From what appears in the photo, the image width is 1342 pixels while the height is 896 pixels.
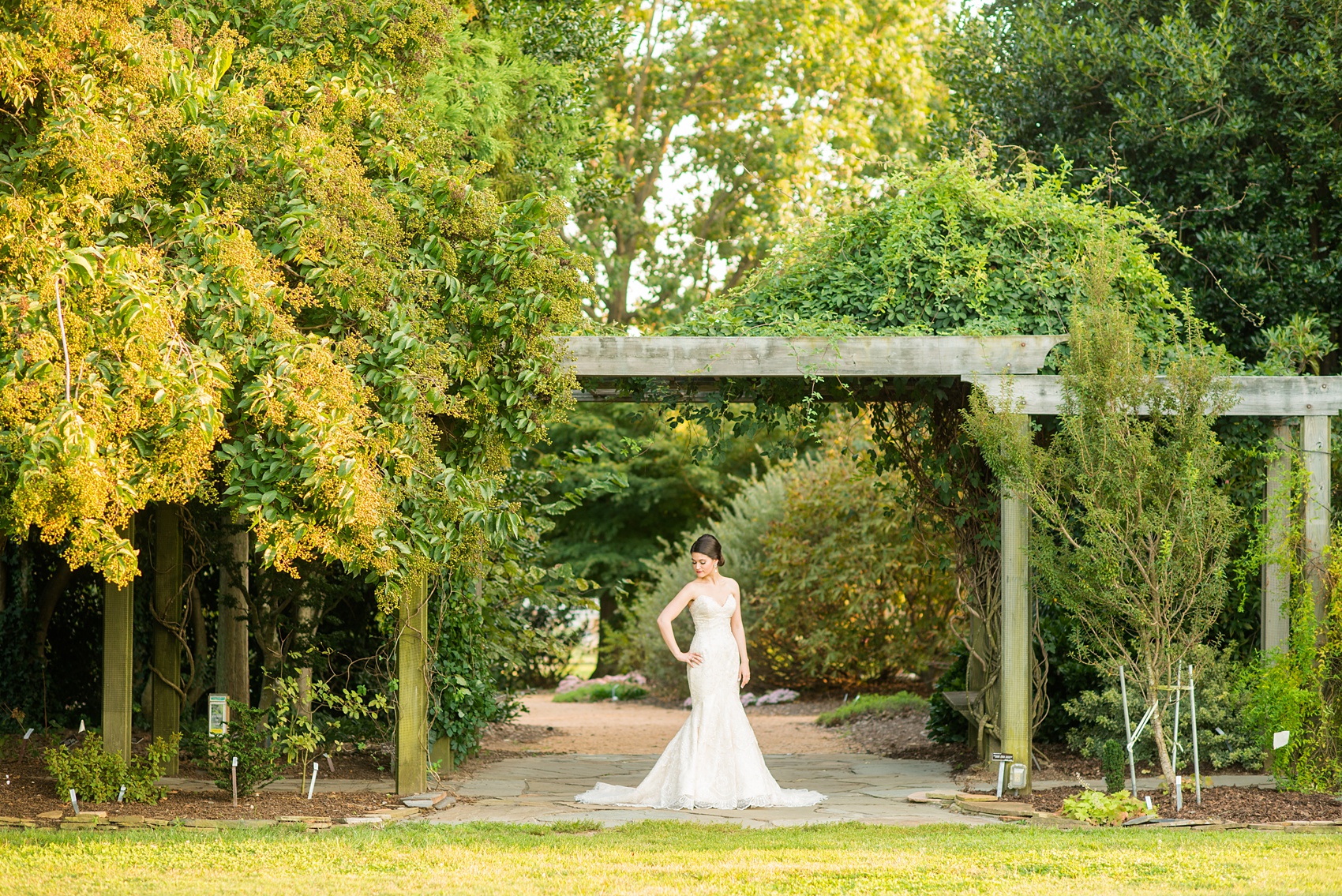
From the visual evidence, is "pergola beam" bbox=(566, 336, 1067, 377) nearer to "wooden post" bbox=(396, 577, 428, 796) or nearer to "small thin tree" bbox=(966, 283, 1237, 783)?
"small thin tree" bbox=(966, 283, 1237, 783)

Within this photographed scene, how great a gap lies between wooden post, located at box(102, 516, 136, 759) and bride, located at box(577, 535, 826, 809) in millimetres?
2763

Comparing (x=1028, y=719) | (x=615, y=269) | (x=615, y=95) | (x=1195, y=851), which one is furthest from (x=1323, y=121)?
(x=615, y=95)

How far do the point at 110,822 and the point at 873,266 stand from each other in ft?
18.1

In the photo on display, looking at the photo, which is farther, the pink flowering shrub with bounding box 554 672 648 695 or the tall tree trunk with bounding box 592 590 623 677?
the tall tree trunk with bounding box 592 590 623 677

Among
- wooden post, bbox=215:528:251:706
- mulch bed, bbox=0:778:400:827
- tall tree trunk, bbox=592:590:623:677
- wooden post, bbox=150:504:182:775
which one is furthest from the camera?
tall tree trunk, bbox=592:590:623:677

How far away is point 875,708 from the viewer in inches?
514

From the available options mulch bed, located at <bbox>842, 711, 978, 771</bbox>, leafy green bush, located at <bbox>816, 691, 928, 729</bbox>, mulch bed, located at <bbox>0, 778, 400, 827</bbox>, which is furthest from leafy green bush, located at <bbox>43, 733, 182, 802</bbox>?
leafy green bush, located at <bbox>816, 691, 928, 729</bbox>

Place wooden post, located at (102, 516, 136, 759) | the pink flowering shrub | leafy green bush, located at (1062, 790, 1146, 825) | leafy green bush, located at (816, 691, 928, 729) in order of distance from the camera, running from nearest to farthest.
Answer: leafy green bush, located at (1062, 790, 1146, 825)
wooden post, located at (102, 516, 136, 759)
leafy green bush, located at (816, 691, 928, 729)
the pink flowering shrub

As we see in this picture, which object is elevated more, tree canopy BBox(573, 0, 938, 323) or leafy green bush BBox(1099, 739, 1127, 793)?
tree canopy BBox(573, 0, 938, 323)

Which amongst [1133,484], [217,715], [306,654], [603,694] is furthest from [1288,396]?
[603,694]

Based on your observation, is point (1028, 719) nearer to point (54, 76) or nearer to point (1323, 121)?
point (54, 76)

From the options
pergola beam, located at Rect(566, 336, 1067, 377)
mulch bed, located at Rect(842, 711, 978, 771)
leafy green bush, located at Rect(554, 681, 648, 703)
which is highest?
pergola beam, located at Rect(566, 336, 1067, 377)

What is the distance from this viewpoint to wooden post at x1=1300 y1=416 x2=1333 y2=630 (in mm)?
7617

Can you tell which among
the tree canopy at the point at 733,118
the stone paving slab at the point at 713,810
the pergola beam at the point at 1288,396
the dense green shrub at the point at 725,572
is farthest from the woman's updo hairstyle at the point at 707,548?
the tree canopy at the point at 733,118
